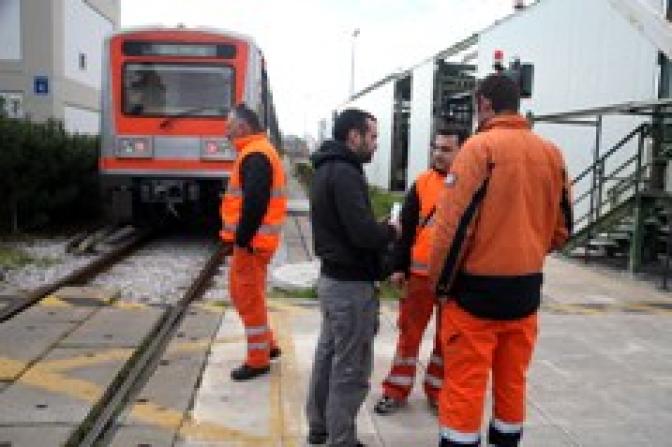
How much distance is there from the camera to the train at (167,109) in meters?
12.4

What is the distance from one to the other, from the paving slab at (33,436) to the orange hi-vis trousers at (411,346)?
193cm

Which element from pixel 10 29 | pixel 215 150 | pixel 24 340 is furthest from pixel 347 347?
pixel 10 29

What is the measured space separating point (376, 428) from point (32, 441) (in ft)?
6.26

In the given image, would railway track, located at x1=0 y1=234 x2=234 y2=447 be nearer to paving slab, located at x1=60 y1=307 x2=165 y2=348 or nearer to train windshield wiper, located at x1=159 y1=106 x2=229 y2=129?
paving slab, located at x1=60 y1=307 x2=165 y2=348

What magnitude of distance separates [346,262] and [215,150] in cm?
850

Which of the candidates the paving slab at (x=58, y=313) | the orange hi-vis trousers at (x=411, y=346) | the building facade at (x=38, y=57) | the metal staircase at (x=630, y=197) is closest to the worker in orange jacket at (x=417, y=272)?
the orange hi-vis trousers at (x=411, y=346)

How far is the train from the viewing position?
40.7 ft

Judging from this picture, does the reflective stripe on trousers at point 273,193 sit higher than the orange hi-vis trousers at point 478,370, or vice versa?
the reflective stripe on trousers at point 273,193

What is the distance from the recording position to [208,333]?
22.8ft

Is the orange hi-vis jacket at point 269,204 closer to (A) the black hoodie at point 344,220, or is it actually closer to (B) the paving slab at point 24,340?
(A) the black hoodie at point 344,220

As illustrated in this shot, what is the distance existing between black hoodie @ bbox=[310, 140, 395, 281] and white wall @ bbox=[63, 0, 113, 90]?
20770 millimetres

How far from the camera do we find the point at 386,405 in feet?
16.9

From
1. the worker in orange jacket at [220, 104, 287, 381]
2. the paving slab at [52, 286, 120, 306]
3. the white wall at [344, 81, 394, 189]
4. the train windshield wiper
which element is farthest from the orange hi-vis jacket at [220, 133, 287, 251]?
the white wall at [344, 81, 394, 189]

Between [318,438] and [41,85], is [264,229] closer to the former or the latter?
[318,438]
